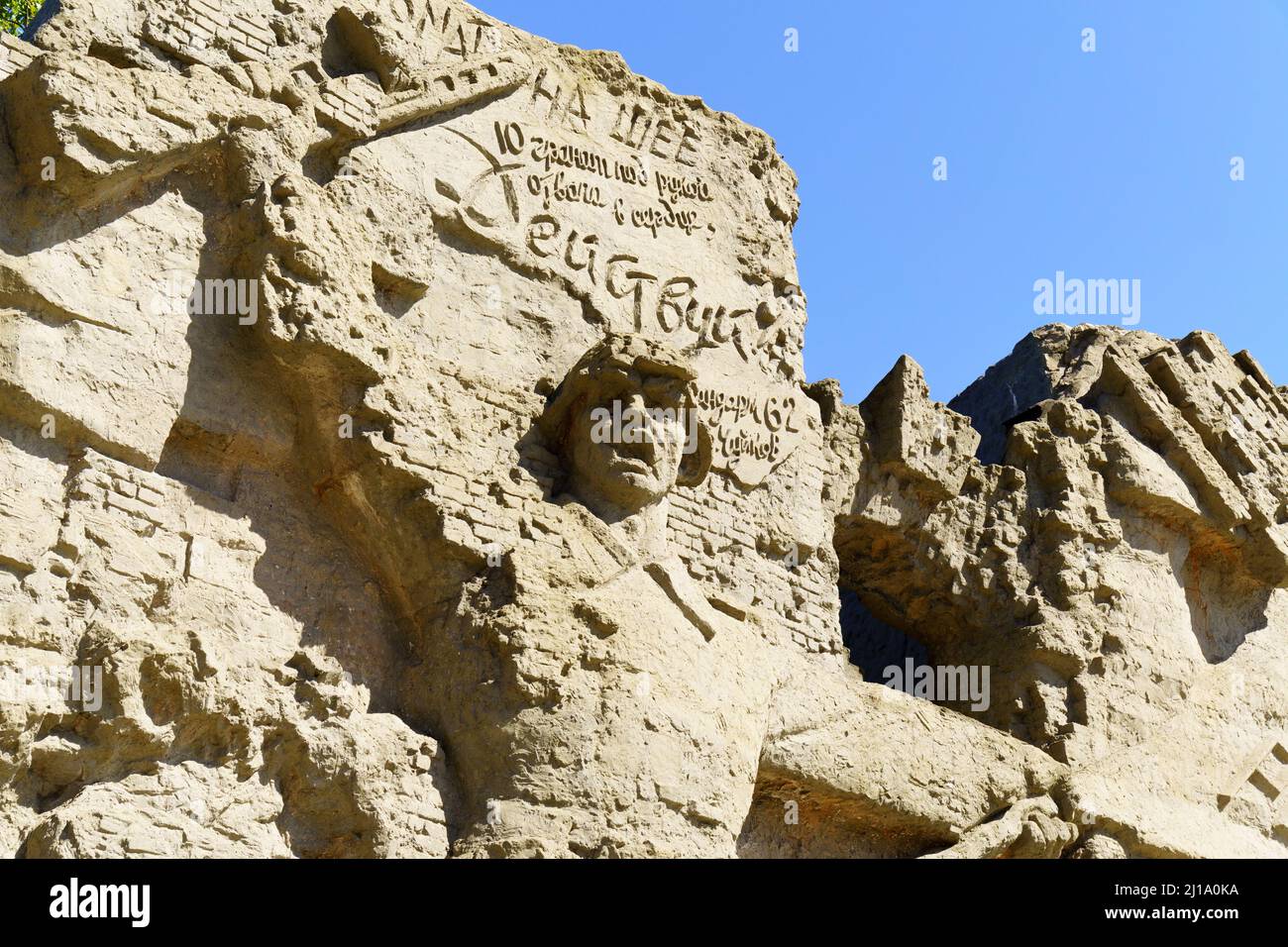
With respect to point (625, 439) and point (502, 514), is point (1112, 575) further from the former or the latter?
point (502, 514)

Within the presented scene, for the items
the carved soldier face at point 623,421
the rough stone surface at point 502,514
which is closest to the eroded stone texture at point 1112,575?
the rough stone surface at point 502,514

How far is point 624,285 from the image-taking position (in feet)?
30.8

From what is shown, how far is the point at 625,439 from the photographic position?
8383mm

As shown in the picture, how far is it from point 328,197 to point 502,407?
110cm

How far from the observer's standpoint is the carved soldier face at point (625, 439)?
837 cm

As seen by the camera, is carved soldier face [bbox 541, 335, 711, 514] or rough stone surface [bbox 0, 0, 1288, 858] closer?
rough stone surface [bbox 0, 0, 1288, 858]

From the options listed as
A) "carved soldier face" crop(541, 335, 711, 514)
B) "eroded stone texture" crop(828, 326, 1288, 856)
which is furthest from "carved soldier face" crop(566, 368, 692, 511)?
"eroded stone texture" crop(828, 326, 1288, 856)

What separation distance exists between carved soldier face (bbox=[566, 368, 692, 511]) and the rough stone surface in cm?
3

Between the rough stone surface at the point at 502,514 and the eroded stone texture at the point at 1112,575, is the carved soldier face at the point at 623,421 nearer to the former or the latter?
the rough stone surface at the point at 502,514

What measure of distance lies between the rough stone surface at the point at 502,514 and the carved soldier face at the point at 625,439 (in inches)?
1.0

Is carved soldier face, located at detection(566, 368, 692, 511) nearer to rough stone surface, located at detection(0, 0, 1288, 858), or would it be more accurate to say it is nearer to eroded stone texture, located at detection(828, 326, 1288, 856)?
rough stone surface, located at detection(0, 0, 1288, 858)

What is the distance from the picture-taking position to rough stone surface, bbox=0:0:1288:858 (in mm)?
7211

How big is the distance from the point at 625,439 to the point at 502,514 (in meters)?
0.63
